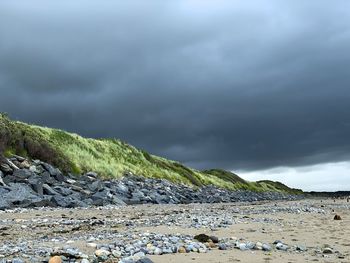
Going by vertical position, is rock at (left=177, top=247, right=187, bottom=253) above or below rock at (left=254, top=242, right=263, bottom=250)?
below

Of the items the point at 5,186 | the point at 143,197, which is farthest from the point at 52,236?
the point at 143,197

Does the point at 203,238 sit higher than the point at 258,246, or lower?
higher

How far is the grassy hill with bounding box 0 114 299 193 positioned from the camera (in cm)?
3447

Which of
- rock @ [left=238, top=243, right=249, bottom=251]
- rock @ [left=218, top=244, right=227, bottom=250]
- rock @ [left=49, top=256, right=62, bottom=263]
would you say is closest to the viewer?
rock @ [left=49, top=256, right=62, bottom=263]

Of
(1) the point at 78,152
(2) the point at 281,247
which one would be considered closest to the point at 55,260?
(2) the point at 281,247

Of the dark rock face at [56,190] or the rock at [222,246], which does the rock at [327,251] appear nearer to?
the rock at [222,246]

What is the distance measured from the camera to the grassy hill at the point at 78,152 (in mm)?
34469

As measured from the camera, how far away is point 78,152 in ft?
145

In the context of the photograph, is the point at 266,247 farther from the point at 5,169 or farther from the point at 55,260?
the point at 5,169

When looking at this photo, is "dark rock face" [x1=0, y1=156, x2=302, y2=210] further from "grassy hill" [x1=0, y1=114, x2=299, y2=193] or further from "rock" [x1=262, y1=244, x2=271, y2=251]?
"rock" [x1=262, y1=244, x2=271, y2=251]

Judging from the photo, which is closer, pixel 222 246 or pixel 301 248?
pixel 222 246

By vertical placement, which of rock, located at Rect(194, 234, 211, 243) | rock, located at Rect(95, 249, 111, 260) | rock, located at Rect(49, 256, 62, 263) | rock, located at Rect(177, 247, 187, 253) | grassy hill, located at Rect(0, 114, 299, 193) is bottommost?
rock, located at Rect(49, 256, 62, 263)

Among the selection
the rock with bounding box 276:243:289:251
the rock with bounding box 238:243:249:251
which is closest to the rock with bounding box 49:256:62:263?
the rock with bounding box 238:243:249:251

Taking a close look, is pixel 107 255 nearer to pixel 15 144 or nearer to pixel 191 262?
pixel 191 262
